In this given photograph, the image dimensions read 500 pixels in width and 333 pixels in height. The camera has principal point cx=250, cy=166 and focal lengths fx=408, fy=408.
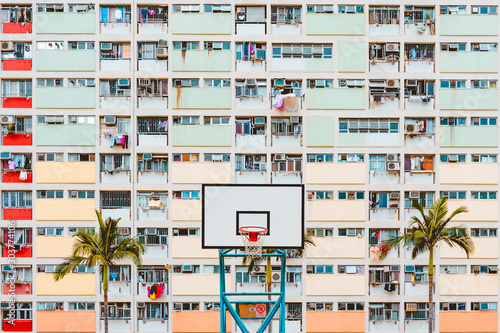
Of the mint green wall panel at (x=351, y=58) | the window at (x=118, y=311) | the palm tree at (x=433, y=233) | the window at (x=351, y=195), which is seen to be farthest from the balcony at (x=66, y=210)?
the palm tree at (x=433, y=233)

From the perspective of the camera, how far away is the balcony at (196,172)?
1287 centimetres

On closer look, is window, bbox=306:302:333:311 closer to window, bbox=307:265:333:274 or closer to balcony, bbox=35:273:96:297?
window, bbox=307:265:333:274

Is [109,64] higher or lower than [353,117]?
higher

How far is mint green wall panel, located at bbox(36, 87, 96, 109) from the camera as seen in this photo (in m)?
12.8

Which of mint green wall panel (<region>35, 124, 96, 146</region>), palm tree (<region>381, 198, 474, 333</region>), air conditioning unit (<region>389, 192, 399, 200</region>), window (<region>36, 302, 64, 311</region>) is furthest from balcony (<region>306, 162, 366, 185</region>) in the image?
window (<region>36, 302, 64, 311</region>)

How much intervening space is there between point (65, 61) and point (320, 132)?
8.34 meters

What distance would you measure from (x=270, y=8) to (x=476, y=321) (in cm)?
1195

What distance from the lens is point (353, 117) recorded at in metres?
13.0

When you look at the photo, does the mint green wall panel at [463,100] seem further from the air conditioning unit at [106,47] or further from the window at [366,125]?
the air conditioning unit at [106,47]

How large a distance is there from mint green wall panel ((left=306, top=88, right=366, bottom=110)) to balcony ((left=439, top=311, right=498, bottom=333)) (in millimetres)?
7197

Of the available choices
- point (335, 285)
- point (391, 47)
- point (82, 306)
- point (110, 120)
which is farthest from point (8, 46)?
point (335, 285)

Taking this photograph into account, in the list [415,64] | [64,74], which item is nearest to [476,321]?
[415,64]

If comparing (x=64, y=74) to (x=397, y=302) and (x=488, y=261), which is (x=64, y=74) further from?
(x=488, y=261)

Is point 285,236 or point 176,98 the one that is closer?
point 285,236
